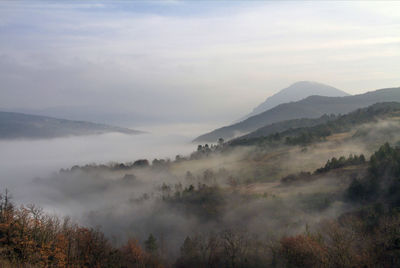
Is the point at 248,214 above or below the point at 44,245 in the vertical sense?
below

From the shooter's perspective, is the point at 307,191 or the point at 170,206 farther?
the point at 170,206

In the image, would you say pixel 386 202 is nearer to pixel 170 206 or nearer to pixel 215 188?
pixel 215 188

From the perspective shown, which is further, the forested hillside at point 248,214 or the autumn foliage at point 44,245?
the forested hillside at point 248,214

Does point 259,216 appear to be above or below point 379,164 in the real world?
below

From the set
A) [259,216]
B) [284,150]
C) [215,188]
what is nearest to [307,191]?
[259,216]

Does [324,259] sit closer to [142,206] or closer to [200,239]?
[200,239]

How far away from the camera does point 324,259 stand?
1555 inches

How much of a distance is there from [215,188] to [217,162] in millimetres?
60805

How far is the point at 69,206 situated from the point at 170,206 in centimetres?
7101

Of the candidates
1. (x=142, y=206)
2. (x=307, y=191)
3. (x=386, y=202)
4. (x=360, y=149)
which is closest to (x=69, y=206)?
(x=142, y=206)

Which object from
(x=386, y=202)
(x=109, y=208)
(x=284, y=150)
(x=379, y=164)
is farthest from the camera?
(x=284, y=150)

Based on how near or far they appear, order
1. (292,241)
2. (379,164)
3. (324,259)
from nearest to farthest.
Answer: (324,259)
(292,241)
(379,164)

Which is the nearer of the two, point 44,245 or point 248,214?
point 44,245

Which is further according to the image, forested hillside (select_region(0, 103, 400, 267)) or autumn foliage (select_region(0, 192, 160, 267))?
forested hillside (select_region(0, 103, 400, 267))
